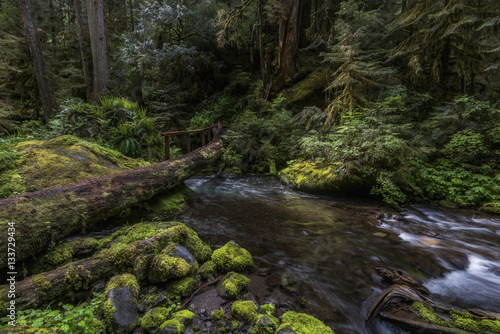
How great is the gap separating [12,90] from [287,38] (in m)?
18.2

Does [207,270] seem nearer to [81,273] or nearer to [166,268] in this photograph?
[166,268]

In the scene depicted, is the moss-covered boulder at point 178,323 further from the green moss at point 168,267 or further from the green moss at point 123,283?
the green moss at point 123,283

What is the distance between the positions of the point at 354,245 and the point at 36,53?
51.8 ft

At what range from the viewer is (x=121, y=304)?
2.06m

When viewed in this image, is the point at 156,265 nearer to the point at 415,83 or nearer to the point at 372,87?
the point at 372,87

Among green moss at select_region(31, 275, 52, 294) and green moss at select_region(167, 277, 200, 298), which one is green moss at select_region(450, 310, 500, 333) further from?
green moss at select_region(31, 275, 52, 294)

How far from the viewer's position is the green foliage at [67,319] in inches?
68.7

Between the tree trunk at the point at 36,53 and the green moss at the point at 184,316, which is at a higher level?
the tree trunk at the point at 36,53

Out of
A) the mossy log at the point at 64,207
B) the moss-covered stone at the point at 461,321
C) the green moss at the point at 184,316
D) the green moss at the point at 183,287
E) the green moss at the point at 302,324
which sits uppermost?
the mossy log at the point at 64,207

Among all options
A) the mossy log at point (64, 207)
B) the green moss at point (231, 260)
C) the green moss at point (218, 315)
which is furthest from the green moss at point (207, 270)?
the mossy log at point (64, 207)

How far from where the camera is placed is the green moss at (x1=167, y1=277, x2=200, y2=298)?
93.5 inches

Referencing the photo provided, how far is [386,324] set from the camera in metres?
2.17

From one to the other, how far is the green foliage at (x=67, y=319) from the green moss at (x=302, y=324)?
5.36 feet

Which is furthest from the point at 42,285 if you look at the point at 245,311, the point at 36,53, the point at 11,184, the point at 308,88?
the point at 36,53
